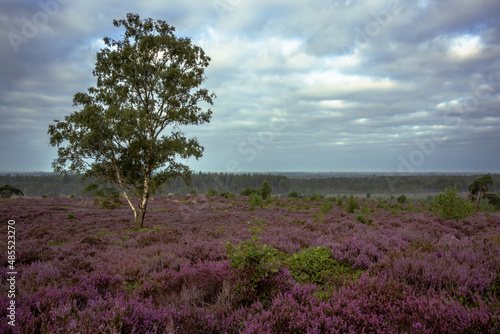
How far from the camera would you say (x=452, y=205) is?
50.9 ft

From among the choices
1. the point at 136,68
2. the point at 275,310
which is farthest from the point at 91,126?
the point at 275,310

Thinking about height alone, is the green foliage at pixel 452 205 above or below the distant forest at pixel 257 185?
above

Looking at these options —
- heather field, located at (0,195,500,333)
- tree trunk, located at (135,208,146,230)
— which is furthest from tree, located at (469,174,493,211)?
tree trunk, located at (135,208,146,230)

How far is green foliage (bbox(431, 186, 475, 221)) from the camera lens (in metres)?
15.1

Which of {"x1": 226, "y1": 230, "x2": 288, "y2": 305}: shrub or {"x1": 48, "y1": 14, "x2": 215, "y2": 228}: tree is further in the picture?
{"x1": 48, "y1": 14, "x2": 215, "y2": 228}: tree

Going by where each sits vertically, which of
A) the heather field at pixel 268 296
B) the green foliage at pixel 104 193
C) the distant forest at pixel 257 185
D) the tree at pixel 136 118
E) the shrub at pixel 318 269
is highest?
the tree at pixel 136 118

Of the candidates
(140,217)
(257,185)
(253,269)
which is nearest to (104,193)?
(140,217)

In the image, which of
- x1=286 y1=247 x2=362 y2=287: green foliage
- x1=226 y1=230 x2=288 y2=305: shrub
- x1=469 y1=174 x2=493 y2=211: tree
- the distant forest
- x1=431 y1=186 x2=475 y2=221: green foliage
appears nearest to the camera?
x1=226 y1=230 x2=288 y2=305: shrub

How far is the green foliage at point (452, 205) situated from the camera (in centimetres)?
1514

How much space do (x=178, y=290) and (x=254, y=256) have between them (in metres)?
1.82

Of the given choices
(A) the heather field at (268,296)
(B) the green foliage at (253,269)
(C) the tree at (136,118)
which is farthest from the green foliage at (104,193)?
(B) the green foliage at (253,269)

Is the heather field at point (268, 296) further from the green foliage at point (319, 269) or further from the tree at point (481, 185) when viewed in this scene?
the tree at point (481, 185)

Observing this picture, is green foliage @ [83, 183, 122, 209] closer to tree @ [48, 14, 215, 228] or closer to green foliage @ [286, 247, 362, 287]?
tree @ [48, 14, 215, 228]

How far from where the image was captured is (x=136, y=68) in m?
17.8
